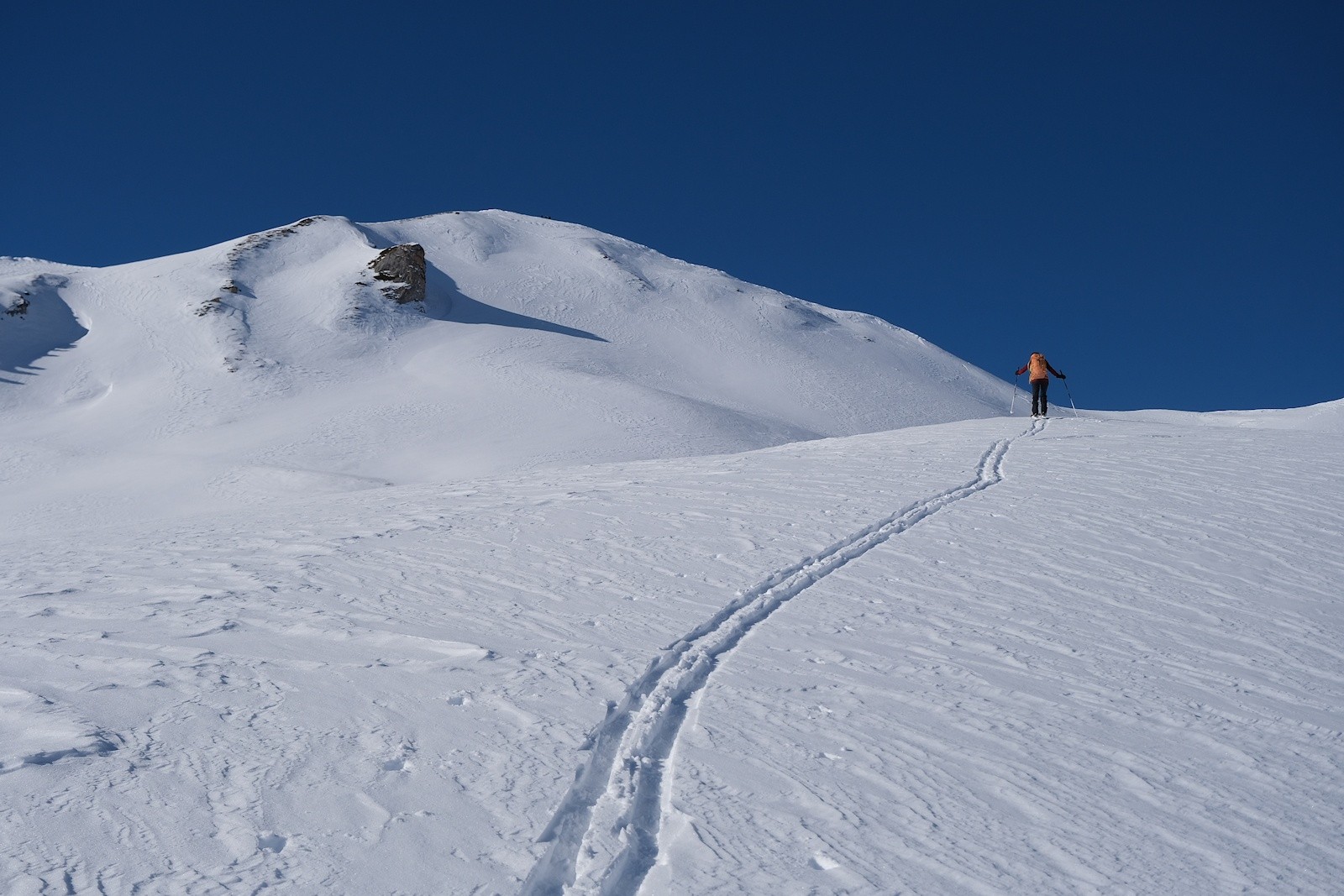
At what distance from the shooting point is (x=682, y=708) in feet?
16.6

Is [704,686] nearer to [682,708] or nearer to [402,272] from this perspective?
[682,708]

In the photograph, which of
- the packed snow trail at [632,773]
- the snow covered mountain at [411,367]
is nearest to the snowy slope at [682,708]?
the packed snow trail at [632,773]

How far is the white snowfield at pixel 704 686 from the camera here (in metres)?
3.63

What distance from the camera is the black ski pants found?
2236 centimetres

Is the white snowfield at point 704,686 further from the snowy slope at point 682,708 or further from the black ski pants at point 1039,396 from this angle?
the black ski pants at point 1039,396

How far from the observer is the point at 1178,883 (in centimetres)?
356

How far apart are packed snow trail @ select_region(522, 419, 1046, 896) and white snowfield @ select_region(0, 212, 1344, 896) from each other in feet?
0.06

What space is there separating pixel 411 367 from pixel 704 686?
3713 cm

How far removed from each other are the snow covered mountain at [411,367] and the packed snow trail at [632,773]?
19648 millimetres

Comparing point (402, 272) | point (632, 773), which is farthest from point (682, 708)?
point (402, 272)

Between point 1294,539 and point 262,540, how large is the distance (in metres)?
10.8

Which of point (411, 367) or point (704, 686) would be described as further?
point (411, 367)

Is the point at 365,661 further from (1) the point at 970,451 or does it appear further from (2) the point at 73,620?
(1) the point at 970,451

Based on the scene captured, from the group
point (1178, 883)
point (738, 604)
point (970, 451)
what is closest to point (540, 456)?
point (970, 451)
